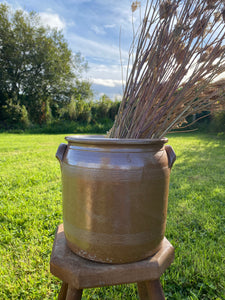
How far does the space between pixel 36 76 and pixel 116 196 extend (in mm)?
19232

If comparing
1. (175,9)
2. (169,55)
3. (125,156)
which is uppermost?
(175,9)

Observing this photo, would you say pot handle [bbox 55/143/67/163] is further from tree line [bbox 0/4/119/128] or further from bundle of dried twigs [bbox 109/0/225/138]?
tree line [bbox 0/4/119/128]

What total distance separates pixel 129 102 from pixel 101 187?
49 cm

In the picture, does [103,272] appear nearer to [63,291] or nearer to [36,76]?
[63,291]

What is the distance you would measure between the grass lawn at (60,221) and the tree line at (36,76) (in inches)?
477

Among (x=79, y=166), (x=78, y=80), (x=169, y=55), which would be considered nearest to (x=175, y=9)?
(x=169, y=55)

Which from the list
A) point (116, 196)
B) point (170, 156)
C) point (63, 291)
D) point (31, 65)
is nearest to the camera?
point (116, 196)

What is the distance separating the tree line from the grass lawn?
39.7 ft

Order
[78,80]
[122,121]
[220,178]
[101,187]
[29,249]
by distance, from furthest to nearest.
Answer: [78,80], [220,178], [29,249], [122,121], [101,187]

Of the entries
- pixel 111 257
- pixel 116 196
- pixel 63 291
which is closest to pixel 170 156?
pixel 116 196

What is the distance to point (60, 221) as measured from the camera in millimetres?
2586

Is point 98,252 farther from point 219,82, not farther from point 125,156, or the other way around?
point 219,82

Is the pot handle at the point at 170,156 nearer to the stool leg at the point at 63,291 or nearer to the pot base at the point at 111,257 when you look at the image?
the pot base at the point at 111,257

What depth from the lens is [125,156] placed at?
2.83 ft
